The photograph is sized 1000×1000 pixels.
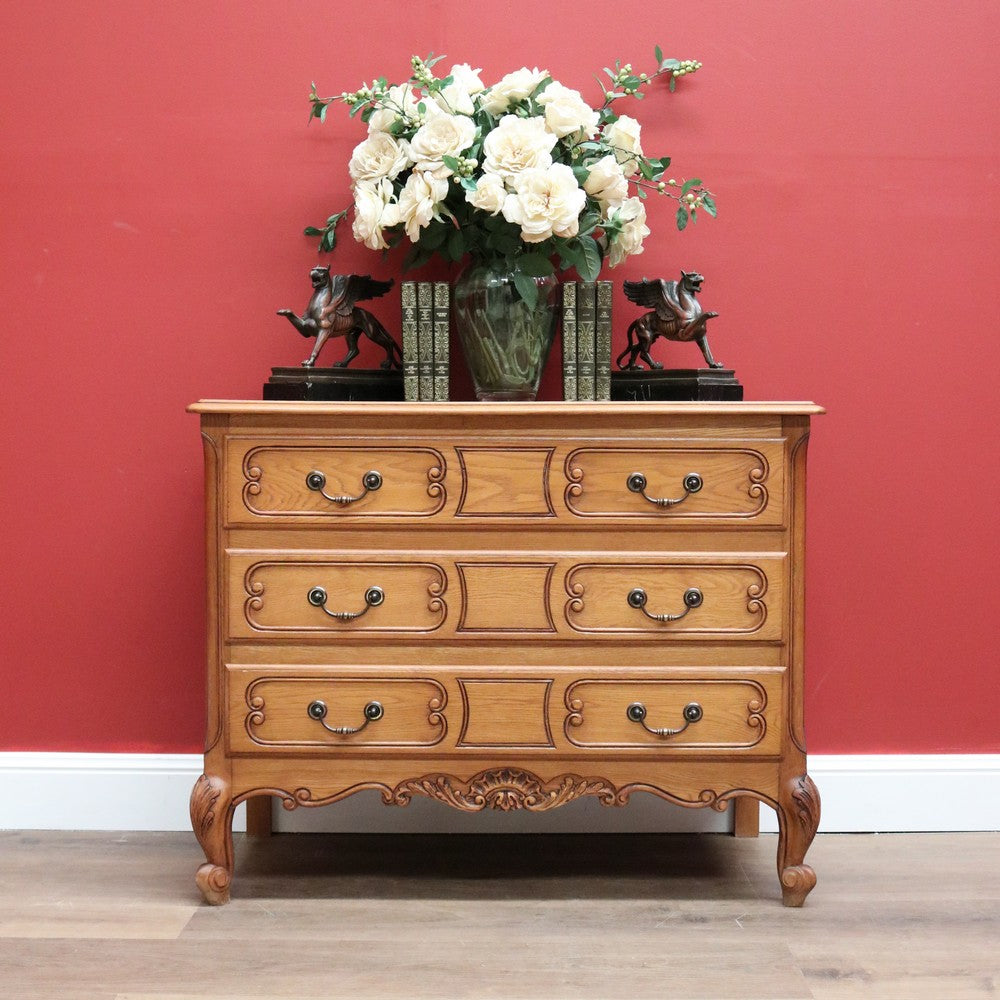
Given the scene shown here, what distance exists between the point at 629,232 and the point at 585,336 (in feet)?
0.82

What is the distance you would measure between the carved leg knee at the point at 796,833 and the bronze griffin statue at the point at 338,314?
1182 mm

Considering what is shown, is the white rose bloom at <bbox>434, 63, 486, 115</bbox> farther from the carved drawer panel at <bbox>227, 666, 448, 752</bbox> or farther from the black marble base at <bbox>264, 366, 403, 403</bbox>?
the carved drawer panel at <bbox>227, 666, 448, 752</bbox>

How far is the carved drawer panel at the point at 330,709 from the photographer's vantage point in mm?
1828

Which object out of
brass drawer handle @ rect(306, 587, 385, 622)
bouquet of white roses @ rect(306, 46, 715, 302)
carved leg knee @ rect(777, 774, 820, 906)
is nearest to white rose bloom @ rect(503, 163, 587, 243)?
bouquet of white roses @ rect(306, 46, 715, 302)

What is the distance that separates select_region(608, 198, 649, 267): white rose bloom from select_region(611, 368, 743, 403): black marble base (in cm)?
25

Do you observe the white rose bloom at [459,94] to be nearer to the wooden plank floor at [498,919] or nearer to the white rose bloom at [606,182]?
the white rose bloom at [606,182]

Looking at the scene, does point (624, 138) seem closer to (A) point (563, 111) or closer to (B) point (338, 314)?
(A) point (563, 111)

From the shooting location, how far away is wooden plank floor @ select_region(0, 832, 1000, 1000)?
1.62 meters

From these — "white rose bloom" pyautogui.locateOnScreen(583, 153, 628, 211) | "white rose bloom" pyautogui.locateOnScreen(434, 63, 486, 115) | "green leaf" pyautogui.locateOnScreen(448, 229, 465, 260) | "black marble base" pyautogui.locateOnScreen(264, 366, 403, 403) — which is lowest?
"black marble base" pyautogui.locateOnScreen(264, 366, 403, 403)

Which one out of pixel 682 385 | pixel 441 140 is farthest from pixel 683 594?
pixel 441 140

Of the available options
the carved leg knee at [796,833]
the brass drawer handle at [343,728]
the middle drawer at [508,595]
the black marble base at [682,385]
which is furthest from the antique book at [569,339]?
the carved leg knee at [796,833]

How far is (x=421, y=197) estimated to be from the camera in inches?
74.8

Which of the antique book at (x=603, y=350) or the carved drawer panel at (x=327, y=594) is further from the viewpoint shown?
A: the antique book at (x=603, y=350)

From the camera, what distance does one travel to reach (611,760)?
184 cm
